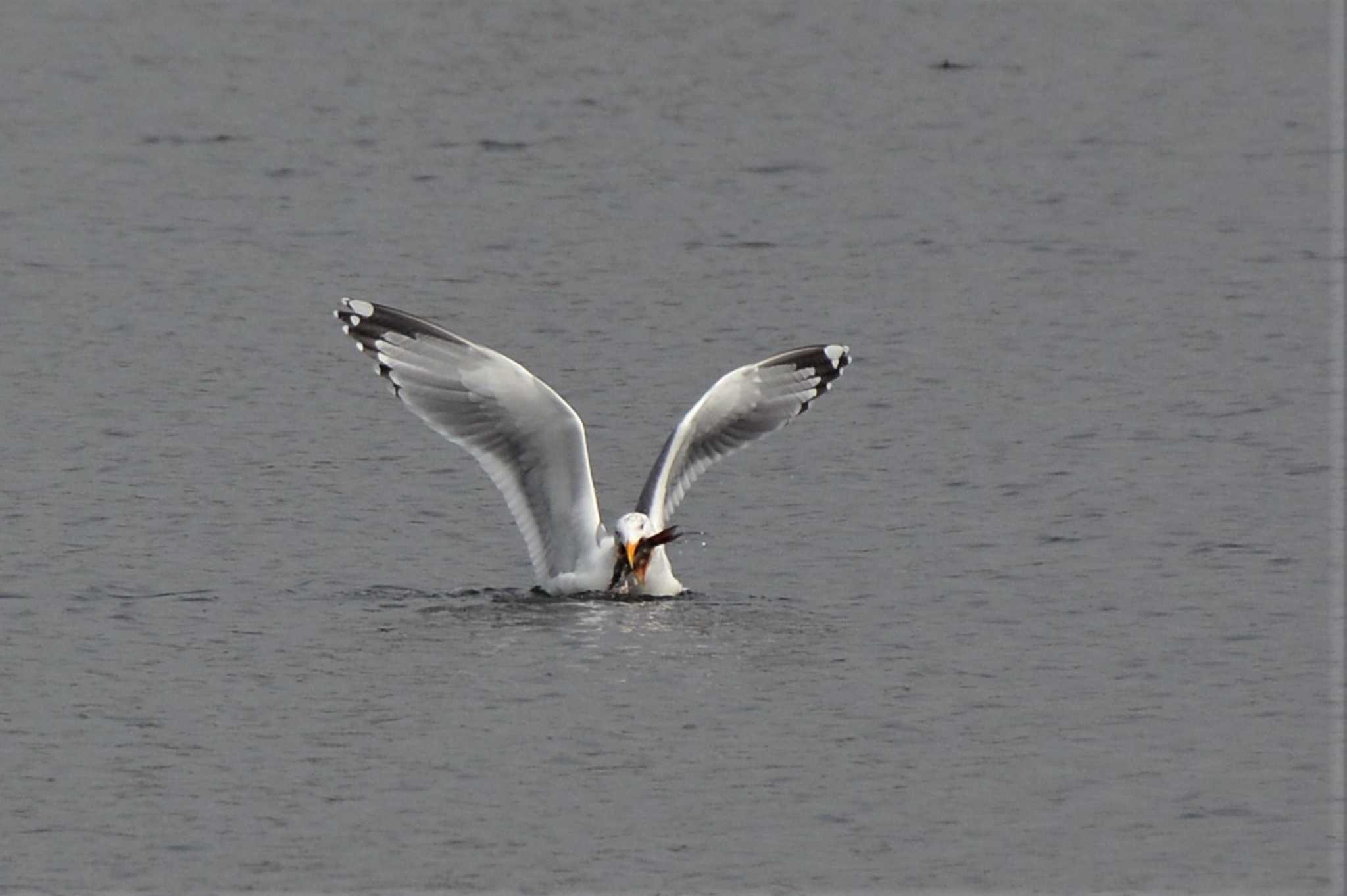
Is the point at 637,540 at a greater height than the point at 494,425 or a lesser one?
lesser

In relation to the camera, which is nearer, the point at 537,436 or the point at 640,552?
the point at 640,552

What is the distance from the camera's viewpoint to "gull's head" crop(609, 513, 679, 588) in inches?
527

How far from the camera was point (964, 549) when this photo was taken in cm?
1465

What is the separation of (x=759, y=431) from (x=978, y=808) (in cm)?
423

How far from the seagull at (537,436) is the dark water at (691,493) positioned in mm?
248

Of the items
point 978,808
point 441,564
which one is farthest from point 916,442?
point 978,808

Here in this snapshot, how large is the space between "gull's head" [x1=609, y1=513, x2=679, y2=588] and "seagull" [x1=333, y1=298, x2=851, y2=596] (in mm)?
16

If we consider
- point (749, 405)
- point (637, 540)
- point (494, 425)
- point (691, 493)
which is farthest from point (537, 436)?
point (691, 493)

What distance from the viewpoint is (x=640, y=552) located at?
528 inches

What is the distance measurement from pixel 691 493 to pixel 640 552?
8.99 feet

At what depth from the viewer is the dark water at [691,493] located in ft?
34.7

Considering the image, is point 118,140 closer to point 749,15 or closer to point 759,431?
point 749,15

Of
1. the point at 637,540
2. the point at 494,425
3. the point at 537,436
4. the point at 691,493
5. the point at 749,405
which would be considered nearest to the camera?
the point at 637,540

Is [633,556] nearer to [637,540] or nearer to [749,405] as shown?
[637,540]
